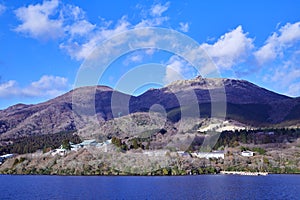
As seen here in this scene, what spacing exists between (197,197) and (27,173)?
134ft

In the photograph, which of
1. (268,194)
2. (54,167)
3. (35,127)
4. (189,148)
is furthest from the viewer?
(35,127)

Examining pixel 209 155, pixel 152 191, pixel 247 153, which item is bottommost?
pixel 152 191

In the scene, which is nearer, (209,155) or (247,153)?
(209,155)

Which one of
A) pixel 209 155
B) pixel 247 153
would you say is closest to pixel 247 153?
pixel 247 153

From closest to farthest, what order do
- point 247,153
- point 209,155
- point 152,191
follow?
point 152,191, point 209,155, point 247,153

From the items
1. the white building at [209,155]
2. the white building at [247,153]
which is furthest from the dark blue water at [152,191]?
the white building at [247,153]

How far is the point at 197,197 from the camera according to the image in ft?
115

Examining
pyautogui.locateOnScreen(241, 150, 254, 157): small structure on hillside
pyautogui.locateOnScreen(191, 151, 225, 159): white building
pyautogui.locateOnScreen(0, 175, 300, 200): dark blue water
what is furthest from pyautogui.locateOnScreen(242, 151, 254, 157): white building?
pyautogui.locateOnScreen(0, 175, 300, 200): dark blue water

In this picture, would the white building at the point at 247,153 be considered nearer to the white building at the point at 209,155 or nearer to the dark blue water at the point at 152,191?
the white building at the point at 209,155

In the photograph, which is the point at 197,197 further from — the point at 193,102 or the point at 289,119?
the point at 193,102

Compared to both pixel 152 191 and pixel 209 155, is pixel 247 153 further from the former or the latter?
pixel 152 191

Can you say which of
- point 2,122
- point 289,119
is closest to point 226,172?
point 289,119

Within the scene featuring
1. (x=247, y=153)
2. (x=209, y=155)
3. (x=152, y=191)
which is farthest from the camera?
(x=247, y=153)

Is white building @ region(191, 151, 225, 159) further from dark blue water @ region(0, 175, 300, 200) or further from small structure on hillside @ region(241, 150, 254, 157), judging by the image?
dark blue water @ region(0, 175, 300, 200)
